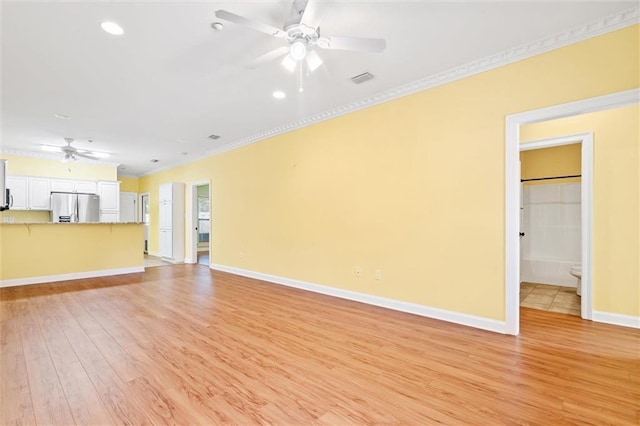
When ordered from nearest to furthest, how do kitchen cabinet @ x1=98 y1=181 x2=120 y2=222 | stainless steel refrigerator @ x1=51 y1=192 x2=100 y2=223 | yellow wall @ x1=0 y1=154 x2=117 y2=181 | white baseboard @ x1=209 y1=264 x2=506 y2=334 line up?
white baseboard @ x1=209 y1=264 x2=506 y2=334 < yellow wall @ x1=0 y1=154 x2=117 y2=181 < stainless steel refrigerator @ x1=51 y1=192 x2=100 y2=223 < kitchen cabinet @ x1=98 y1=181 x2=120 y2=222

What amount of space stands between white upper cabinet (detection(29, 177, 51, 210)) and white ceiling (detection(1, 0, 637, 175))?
2.93 metres

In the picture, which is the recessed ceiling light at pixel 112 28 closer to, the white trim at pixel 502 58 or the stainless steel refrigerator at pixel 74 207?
the white trim at pixel 502 58

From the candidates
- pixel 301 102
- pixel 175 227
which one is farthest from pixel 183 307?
pixel 175 227

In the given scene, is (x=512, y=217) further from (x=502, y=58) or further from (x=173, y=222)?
(x=173, y=222)

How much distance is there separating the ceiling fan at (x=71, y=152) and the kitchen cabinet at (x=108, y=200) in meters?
1.03

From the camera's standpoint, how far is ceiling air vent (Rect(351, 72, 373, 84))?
3356 millimetres

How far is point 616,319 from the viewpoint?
3.18 meters

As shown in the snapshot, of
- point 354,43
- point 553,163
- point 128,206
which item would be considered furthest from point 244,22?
point 128,206

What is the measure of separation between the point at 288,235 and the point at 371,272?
5.85ft

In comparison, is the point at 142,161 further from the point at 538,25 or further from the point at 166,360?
the point at 538,25

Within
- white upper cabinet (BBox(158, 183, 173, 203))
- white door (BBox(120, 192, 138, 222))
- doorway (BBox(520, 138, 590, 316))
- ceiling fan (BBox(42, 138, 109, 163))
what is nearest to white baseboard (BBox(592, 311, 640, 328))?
doorway (BBox(520, 138, 590, 316))

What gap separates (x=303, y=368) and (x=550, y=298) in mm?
3979

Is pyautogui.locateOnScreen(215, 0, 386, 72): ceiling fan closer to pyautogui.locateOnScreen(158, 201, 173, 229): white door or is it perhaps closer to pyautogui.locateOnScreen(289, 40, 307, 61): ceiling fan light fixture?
pyautogui.locateOnScreen(289, 40, 307, 61): ceiling fan light fixture

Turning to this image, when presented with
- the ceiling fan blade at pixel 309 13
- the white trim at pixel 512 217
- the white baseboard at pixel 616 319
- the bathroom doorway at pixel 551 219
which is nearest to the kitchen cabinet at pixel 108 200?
the ceiling fan blade at pixel 309 13
